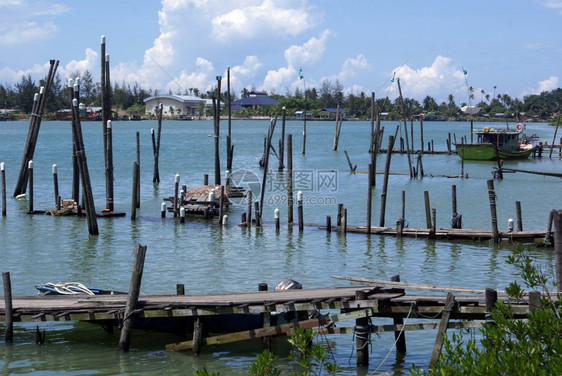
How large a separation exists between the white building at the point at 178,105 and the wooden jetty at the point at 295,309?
6162 inches

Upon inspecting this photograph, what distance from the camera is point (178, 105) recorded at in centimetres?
16962

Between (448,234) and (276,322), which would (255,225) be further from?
(276,322)

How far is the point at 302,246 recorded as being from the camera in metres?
20.0

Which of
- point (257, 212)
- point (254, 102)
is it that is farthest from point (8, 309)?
point (254, 102)

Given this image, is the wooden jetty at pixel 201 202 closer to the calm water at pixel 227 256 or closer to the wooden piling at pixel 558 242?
the calm water at pixel 227 256

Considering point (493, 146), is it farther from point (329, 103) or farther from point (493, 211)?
point (329, 103)

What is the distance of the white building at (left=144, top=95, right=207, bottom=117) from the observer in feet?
548

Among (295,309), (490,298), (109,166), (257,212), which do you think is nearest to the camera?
(490,298)

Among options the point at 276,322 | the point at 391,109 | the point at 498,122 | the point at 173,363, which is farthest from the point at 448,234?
the point at 498,122

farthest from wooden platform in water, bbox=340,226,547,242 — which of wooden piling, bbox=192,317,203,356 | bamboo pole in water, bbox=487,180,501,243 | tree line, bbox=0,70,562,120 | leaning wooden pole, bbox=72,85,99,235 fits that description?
tree line, bbox=0,70,562,120

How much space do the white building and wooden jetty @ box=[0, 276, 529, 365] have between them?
157m

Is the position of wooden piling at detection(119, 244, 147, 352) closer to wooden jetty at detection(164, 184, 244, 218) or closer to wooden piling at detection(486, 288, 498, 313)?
wooden piling at detection(486, 288, 498, 313)

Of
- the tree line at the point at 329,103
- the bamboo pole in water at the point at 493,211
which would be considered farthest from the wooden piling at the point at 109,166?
the tree line at the point at 329,103

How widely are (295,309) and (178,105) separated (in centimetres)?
16253
